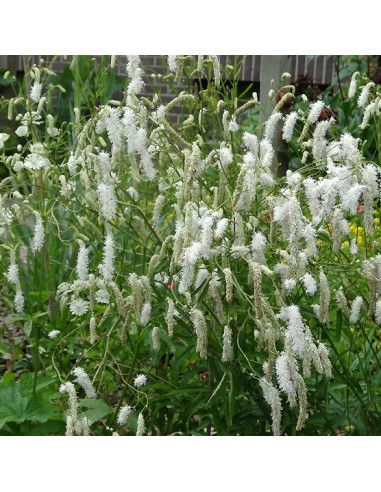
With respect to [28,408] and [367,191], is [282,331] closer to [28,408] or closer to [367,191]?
[367,191]

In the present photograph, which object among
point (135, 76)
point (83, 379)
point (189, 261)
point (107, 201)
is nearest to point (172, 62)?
point (135, 76)

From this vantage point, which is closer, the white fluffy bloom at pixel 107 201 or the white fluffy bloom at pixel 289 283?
the white fluffy bloom at pixel 289 283

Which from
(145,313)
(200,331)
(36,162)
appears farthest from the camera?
(36,162)

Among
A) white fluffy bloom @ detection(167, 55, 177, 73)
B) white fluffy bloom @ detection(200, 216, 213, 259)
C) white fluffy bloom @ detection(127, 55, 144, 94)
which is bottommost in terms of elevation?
white fluffy bloom @ detection(200, 216, 213, 259)

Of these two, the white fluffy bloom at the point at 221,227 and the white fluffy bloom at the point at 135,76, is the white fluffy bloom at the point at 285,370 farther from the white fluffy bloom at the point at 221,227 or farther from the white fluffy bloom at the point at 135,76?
the white fluffy bloom at the point at 135,76

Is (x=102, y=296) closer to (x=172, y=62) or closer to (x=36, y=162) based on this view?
(x=36, y=162)

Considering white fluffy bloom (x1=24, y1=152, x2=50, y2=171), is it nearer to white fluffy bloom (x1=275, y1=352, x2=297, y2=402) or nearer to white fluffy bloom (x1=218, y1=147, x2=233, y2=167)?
white fluffy bloom (x1=218, y1=147, x2=233, y2=167)

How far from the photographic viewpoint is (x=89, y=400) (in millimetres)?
2332

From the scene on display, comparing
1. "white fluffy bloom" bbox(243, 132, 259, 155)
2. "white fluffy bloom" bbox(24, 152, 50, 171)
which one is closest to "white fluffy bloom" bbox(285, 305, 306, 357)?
"white fluffy bloom" bbox(243, 132, 259, 155)

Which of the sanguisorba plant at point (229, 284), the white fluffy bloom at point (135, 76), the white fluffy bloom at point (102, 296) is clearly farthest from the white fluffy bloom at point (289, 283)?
the white fluffy bloom at point (135, 76)

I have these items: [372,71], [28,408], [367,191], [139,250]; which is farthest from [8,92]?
[367,191]

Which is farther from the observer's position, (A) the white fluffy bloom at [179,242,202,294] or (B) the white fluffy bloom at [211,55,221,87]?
(B) the white fluffy bloom at [211,55,221,87]

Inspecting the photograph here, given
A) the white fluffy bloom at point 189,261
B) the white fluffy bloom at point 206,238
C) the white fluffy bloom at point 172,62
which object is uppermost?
the white fluffy bloom at point 172,62

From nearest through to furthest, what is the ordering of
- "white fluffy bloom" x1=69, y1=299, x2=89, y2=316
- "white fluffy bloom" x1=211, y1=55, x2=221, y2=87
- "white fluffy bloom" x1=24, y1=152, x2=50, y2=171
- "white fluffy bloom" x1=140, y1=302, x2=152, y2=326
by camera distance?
"white fluffy bloom" x1=140, y1=302, x2=152, y2=326, "white fluffy bloom" x1=211, y1=55, x2=221, y2=87, "white fluffy bloom" x1=69, y1=299, x2=89, y2=316, "white fluffy bloom" x1=24, y1=152, x2=50, y2=171
